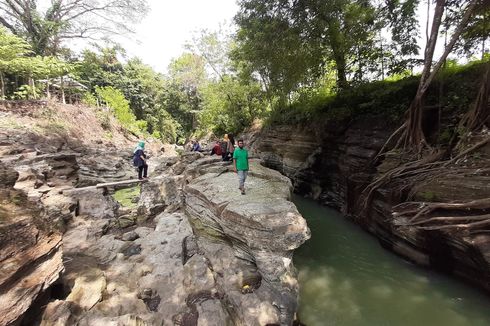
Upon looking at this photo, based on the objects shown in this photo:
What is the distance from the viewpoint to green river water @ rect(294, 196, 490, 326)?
5.01m

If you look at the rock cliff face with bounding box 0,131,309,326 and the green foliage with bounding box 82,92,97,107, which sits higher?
the green foliage with bounding box 82,92,97,107

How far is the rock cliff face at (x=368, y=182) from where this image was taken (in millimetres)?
5527

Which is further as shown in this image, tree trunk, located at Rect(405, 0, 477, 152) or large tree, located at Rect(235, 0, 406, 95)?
large tree, located at Rect(235, 0, 406, 95)

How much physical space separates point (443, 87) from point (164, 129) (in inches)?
1335

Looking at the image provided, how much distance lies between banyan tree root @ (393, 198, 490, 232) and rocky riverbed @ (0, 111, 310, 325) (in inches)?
117

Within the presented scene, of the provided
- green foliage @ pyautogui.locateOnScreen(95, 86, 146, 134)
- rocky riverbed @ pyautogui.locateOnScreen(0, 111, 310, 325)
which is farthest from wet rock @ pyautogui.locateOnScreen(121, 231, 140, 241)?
green foliage @ pyautogui.locateOnScreen(95, 86, 146, 134)

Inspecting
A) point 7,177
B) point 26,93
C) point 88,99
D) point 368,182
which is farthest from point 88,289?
point 88,99

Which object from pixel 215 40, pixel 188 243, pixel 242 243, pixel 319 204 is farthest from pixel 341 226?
pixel 215 40

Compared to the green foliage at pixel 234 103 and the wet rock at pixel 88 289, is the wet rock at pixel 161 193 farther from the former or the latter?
the green foliage at pixel 234 103

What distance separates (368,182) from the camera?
888 centimetres

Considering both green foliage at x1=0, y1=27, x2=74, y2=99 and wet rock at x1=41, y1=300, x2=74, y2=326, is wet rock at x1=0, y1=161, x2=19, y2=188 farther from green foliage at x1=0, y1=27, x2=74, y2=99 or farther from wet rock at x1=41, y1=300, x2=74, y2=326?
green foliage at x1=0, y1=27, x2=74, y2=99

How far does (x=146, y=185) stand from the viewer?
35.1 feet

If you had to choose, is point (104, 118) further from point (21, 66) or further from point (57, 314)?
point (57, 314)

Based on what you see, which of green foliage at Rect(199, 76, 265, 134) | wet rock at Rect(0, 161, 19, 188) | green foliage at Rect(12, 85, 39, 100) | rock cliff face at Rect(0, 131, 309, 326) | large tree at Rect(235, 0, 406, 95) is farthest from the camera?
green foliage at Rect(199, 76, 265, 134)
